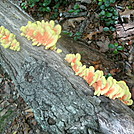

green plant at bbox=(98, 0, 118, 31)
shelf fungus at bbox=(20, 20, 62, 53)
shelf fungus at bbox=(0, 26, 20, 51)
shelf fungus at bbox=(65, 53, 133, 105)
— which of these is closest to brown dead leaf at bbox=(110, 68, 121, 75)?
green plant at bbox=(98, 0, 118, 31)

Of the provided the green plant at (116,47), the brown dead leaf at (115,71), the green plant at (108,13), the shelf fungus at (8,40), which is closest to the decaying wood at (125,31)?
the green plant at (108,13)

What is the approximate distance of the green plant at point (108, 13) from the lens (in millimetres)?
3666

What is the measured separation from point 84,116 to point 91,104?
15 centimetres

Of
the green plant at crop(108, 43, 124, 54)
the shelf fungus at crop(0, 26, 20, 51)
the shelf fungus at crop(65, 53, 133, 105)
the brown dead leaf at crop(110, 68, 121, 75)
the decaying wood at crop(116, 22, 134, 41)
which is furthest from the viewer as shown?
the decaying wood at crop(116, 22, 134, 41)

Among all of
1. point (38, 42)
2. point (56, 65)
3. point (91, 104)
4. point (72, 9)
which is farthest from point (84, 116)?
point (72, 9)

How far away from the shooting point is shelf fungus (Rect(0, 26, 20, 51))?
2252mm

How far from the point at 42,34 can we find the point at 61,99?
79 centimetres

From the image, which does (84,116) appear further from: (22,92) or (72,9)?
(72,9)

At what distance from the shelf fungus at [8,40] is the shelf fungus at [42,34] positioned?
5.3 inches

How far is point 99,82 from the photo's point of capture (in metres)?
1.99

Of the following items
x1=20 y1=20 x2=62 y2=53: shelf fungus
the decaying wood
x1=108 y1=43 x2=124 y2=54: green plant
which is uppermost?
x1=20 y1=20 x2=62 y2=53: shelf fungus

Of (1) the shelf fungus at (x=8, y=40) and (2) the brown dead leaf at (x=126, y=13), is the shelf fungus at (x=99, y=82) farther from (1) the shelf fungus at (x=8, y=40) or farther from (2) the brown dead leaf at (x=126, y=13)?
(2) the brown dead leaf at (x=126, y=13)

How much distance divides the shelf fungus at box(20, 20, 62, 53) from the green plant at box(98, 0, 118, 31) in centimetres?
180

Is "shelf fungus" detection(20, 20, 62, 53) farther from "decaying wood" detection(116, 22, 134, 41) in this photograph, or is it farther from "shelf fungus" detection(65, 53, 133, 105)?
"decaying wood" detection(116, 22, 134, 41)
